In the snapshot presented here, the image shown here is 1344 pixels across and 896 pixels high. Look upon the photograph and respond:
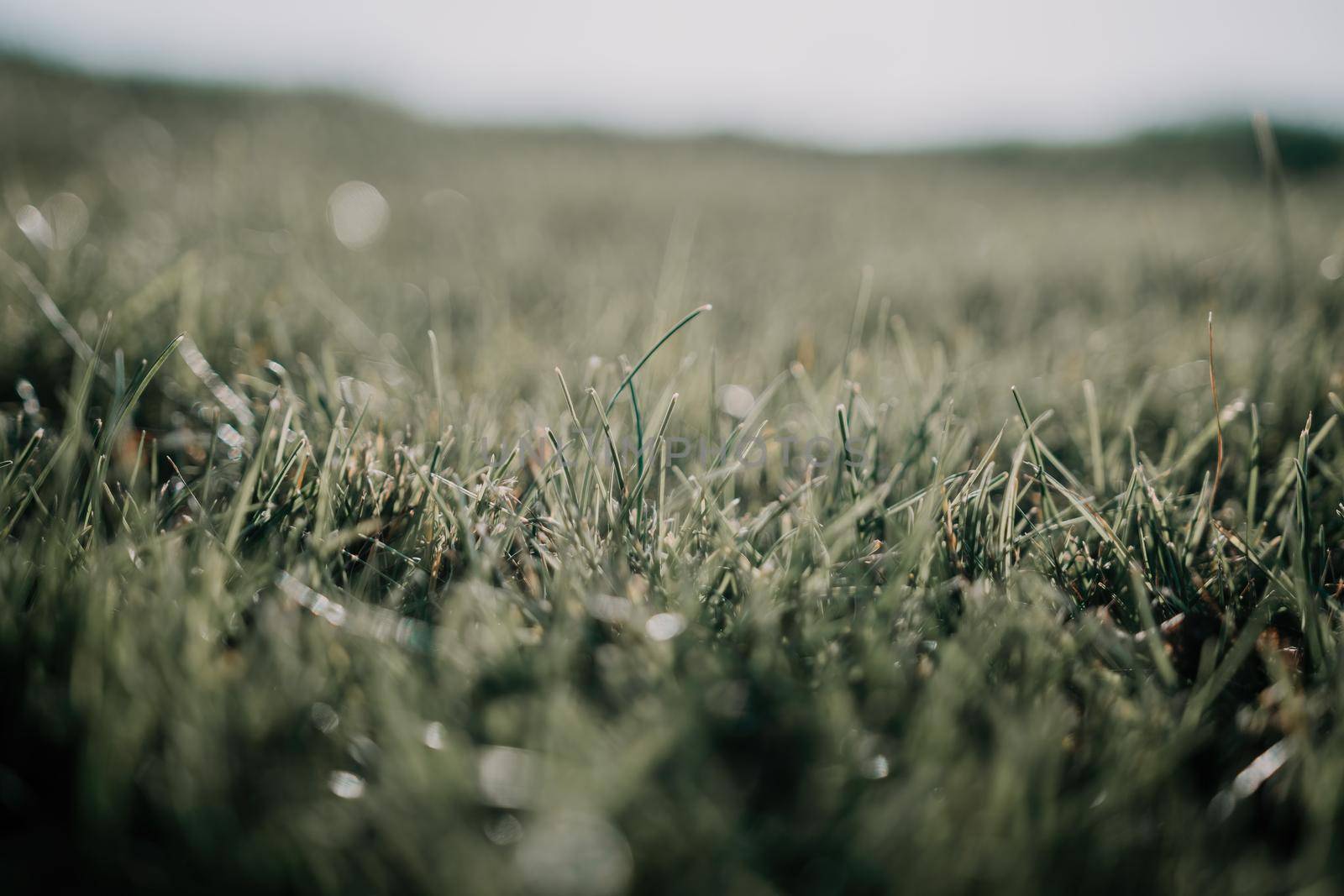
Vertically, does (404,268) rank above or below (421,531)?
above

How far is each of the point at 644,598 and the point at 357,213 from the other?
2516mm

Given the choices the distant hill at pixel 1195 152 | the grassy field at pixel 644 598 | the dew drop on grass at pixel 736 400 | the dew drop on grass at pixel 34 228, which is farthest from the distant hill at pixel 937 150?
the dew drop on grass at pixel 736 400

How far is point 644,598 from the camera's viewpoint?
2.53 ft

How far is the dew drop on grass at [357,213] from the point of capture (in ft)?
7.95

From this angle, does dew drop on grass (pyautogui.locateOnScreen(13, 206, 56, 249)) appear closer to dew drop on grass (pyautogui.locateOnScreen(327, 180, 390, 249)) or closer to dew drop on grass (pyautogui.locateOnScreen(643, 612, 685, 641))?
dew drop on grass (pyautogui.locateOnScreen(327, 180, 390, 249))

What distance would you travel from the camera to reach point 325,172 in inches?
133

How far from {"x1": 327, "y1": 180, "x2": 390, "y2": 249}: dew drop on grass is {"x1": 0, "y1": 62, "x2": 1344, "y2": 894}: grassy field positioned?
64 centimetres

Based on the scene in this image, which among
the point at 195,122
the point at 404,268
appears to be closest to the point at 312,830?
the point at 404,268

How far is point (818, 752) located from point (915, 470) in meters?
0.53

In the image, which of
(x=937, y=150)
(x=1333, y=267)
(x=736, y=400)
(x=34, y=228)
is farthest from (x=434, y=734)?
(x=937, y=150)

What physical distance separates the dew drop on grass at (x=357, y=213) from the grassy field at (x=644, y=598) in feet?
2.11

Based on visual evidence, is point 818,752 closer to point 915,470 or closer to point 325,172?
point 915,470

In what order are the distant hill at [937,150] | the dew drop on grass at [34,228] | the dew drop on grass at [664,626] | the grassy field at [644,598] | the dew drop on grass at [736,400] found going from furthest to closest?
the distant hill at [937,150], the dew drop on grass at [34,228], the dew drop on grass at [736,400], the dew drop on grass at [664,626], the grassy field at [644,598]

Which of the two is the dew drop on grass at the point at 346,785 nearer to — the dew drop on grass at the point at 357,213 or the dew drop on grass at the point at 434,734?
the dew drop on grass at the point at 434,734
